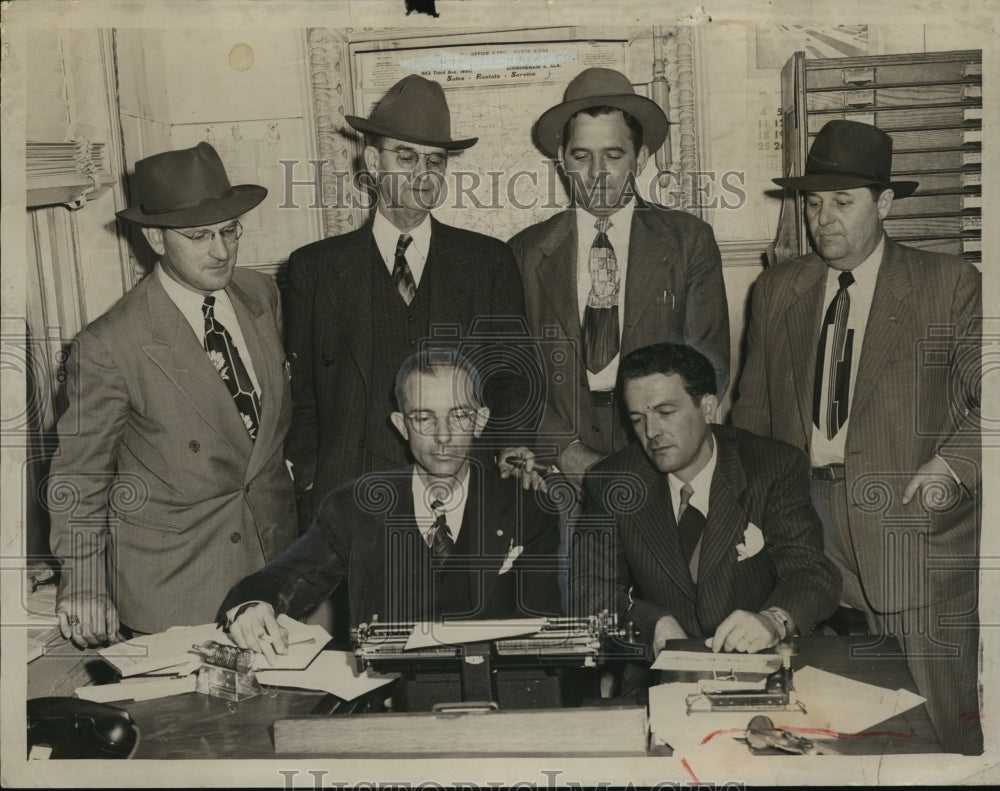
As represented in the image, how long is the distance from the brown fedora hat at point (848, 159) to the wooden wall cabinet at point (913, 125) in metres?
0.03

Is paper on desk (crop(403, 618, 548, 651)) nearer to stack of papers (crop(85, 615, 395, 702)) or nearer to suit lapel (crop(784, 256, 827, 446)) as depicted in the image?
stack of papers (crop(85, 615, 395, 702))

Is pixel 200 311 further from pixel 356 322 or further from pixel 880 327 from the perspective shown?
pixel 880 327

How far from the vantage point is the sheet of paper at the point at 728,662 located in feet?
10.5

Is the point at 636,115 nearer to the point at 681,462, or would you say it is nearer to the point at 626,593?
the point at 681,462

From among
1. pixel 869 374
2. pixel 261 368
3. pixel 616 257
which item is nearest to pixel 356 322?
pixel 261 368

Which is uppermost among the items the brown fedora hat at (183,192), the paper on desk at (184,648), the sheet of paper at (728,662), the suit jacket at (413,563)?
the brown fedora hat at (183,192)

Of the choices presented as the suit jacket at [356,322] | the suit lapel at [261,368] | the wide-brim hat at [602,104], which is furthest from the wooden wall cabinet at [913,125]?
the suit lapel at [261,368]

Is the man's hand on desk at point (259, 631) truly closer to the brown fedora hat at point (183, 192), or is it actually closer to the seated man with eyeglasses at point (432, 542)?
the seated man with eyeglasses at point (432, 542)

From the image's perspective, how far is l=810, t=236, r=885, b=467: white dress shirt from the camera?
11.4 ft

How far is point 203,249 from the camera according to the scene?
347cm

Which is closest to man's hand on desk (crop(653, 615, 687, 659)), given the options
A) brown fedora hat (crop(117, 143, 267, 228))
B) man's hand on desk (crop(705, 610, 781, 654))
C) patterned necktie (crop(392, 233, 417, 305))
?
man's hand on desk (crop(705, 610, 781, 654))

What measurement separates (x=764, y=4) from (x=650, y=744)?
2380mm

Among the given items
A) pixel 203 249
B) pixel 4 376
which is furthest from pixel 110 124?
pixel 4 376

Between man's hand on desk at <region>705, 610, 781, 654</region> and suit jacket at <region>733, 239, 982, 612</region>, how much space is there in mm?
450
